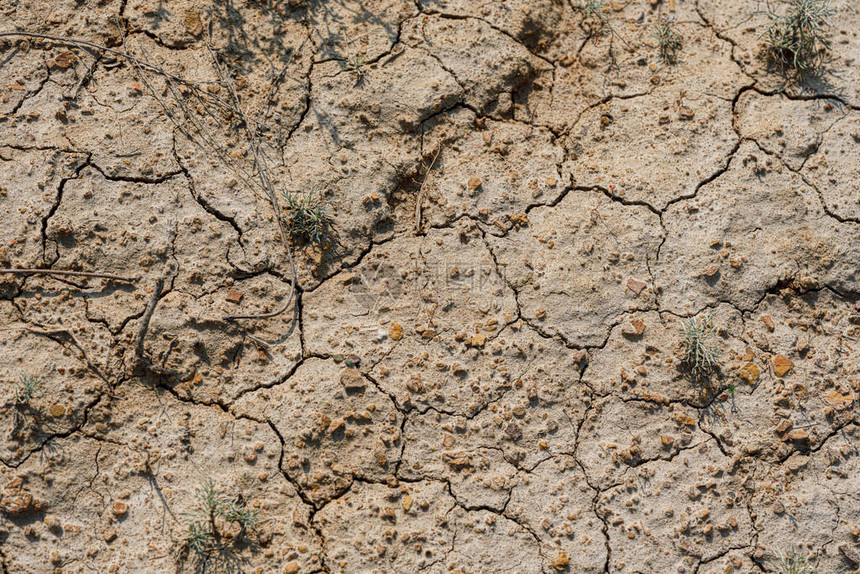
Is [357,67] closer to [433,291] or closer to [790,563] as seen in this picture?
[433,291]

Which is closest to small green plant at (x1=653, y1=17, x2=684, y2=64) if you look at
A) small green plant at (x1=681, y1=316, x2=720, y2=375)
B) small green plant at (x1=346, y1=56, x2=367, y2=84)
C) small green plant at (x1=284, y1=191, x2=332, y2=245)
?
small green plant at (x1=681, y1=316, x2=720, y2=375)

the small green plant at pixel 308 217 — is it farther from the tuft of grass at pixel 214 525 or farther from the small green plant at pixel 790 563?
the small green plant at pixel 790 563

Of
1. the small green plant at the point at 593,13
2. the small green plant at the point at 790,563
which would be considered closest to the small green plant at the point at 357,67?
the small green plant at the point at 593,13

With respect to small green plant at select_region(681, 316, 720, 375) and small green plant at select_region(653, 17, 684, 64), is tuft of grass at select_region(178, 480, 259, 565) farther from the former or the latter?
small green plant at select_region(653, 17, 684, 64)

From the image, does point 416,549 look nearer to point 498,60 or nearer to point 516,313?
point 516,313

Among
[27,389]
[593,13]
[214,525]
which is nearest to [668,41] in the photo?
[593,13]
